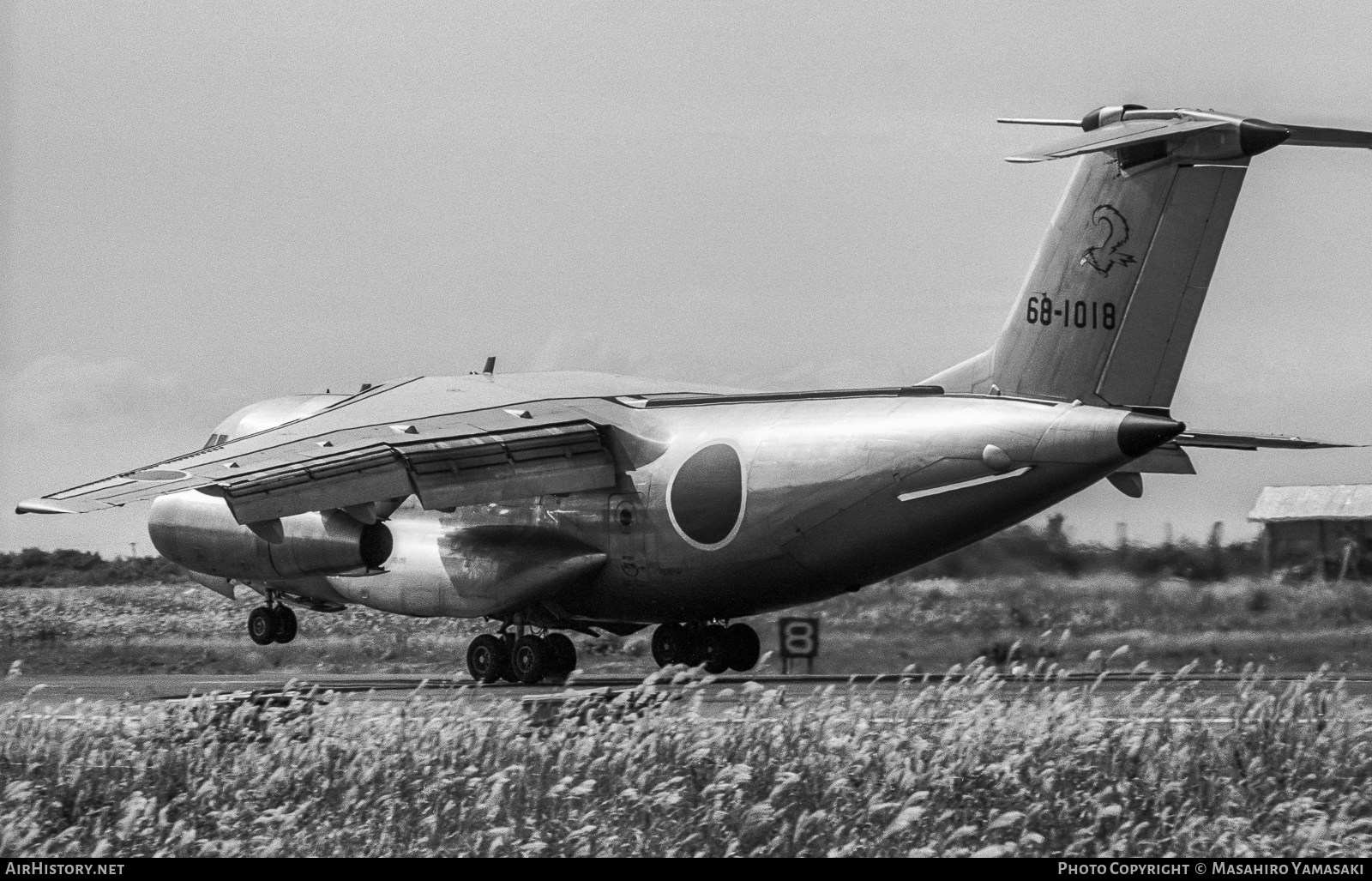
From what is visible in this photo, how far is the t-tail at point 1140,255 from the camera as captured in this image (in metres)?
19.8

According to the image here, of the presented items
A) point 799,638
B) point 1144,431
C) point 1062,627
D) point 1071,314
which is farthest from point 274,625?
point 1144,431

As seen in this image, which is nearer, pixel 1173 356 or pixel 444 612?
pixel 1173 356

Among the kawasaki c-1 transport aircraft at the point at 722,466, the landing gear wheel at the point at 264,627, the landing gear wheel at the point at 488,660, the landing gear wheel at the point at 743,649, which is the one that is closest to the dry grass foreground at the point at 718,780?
the kawasaki c-1 transport aircraft at the point at 722,466

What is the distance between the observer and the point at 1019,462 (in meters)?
19.5

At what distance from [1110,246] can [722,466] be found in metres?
5.60

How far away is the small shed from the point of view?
24.7 metres

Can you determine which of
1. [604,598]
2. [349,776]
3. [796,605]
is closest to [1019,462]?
[796,605]

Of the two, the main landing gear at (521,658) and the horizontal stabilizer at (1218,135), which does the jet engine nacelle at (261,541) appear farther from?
the horizontal stabilizer at (1218,135)

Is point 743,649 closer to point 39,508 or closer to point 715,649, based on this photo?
point 715,649

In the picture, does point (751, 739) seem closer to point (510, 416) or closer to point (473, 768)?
point (473, 768)
